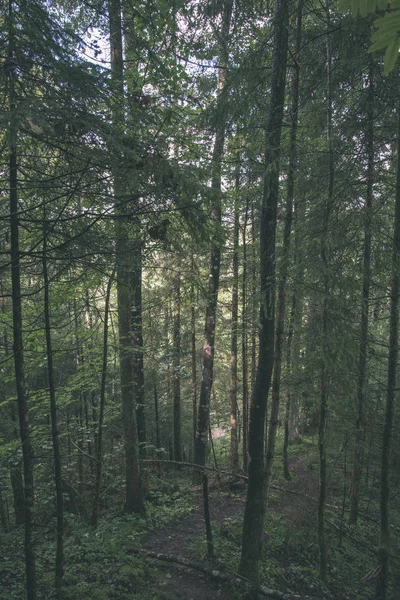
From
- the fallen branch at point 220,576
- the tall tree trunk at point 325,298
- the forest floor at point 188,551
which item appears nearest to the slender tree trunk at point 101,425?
the forest floor at point 188,551

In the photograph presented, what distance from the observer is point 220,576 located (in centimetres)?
574

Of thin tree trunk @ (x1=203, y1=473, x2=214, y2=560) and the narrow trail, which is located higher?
thin tree trunk @ (x1=203, y1=473, x2=214, y2=560)

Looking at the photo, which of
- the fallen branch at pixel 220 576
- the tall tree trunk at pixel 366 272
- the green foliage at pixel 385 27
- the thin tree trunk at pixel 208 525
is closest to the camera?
the green foliage at pixel 385 27

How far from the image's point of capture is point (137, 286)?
29.6 feet

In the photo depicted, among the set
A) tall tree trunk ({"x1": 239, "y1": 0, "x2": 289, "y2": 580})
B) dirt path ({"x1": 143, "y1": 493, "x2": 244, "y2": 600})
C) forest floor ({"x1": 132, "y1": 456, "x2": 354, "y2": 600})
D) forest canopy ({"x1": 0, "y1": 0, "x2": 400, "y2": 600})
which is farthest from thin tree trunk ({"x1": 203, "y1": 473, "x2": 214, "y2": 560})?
tall tree trunk ({"x1": 239, "y1": 0, "x2": 289, "y2": 580})

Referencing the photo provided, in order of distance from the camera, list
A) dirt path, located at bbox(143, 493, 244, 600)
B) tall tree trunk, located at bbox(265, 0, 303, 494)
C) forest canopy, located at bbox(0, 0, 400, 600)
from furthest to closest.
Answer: dirt path, located at bbox(143, 493, 244, 600)
tall tree trunk, located at bbox(265, 0, 303, 494)
forest canopy, located at bbox(0, 0, 400, 600)

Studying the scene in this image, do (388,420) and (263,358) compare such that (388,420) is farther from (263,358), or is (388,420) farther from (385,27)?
(385,27)

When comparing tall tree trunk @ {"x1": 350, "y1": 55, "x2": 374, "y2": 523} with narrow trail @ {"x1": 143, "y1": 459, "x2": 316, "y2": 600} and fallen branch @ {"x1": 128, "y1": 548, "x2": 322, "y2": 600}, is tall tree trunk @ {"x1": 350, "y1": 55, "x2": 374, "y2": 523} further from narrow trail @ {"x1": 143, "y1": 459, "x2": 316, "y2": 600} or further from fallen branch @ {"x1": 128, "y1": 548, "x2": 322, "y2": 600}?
fallen branch @ {"x1": 128, "y1": 548, "x2": 322, "y2": 600}

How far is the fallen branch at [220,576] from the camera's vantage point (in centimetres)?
516

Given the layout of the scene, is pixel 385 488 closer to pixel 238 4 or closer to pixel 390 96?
pixel 390 96

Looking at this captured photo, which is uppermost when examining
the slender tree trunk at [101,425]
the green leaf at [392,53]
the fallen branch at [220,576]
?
the green leaf at [392,53]

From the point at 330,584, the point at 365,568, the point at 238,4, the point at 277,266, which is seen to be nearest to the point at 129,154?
the point at 277,266

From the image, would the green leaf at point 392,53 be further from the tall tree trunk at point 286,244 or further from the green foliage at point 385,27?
the tall tree trunk at point 286,244

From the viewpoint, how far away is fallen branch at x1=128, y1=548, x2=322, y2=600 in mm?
5160
